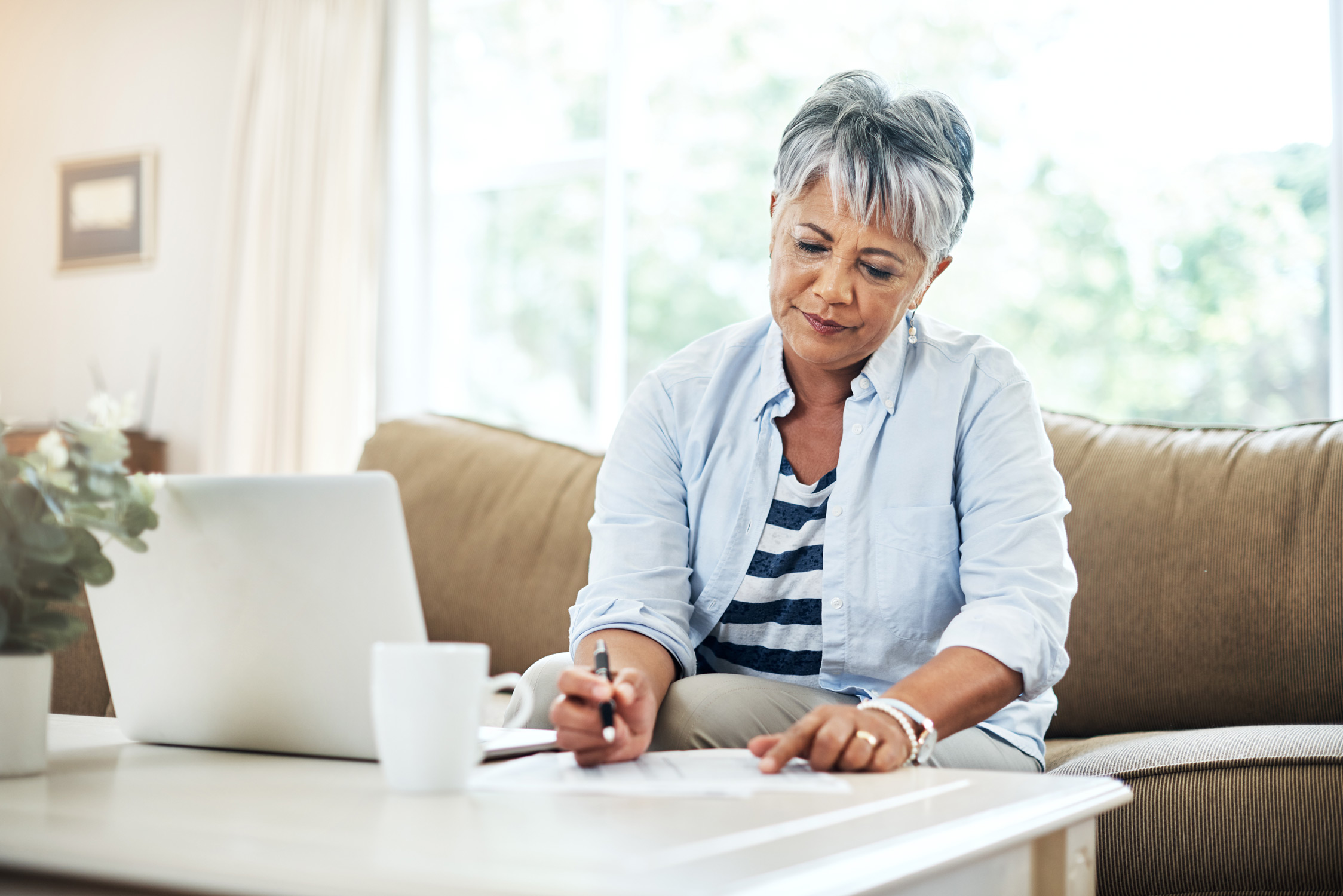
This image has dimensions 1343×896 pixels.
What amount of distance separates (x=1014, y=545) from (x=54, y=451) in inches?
34.5

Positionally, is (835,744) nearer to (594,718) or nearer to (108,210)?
(594,718)

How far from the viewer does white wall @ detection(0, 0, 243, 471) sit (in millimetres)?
4102

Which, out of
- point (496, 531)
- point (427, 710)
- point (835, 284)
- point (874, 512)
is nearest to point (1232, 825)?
point (874, 512)

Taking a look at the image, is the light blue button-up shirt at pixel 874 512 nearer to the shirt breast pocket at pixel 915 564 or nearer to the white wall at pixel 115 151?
the shirt breast pocket at pixel 915 564

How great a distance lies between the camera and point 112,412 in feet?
2.86

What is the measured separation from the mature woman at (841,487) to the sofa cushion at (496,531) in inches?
28.3

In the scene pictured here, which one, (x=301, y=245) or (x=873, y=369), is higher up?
(x=301, y=245)

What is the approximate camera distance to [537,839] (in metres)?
0.63

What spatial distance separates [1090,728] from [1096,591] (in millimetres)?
204

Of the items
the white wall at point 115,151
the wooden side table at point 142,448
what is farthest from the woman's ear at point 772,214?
the white wall at point 115,151

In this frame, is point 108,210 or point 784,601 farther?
point 108,210

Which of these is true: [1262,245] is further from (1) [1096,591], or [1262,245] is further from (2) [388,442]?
(2) [388,442]

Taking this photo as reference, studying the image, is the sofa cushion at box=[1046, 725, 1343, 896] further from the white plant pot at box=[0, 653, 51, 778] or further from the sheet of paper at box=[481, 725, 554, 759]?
the white plant pot at box=[0, 653, 51, 778]

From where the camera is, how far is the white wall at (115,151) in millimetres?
4102
